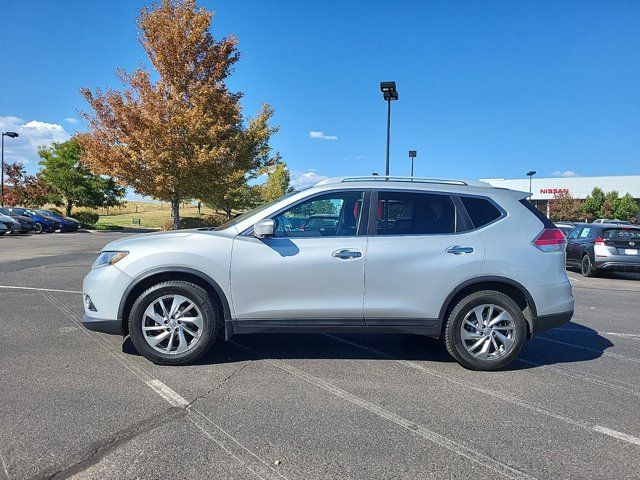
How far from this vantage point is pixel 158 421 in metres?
3.51

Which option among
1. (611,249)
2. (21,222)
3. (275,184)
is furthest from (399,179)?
(275,184)

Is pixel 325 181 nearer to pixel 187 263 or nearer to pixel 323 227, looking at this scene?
pixel 323 227

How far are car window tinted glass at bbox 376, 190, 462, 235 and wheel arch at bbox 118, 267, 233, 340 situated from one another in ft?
5.46

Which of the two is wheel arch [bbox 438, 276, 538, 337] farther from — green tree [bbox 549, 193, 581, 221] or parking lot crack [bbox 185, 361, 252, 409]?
green tree [bbox 549, 193, 581, 221]

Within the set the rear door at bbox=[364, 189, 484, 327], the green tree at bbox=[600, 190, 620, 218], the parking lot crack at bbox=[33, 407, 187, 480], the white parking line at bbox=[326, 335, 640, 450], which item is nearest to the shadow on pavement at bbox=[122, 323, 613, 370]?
the white parking line at bbox=[326, 335, 640, 450]

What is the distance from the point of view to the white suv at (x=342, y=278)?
15.1 feet

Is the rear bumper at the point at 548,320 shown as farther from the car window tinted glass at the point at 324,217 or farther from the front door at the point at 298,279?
the car window tinted glass at the point at 324,217

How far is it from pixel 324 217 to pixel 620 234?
11.2 metres

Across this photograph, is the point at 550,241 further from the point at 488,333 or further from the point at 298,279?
the point at 298,279

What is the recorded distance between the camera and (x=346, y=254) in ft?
15.2

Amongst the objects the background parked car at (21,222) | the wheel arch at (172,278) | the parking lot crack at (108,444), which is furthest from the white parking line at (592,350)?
the background parked car at (21,222)

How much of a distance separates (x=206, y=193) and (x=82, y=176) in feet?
73.4

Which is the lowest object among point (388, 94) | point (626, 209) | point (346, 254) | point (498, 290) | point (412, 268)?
point (498, 290)

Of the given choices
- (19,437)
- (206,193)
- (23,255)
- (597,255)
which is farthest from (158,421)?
(206,193)
